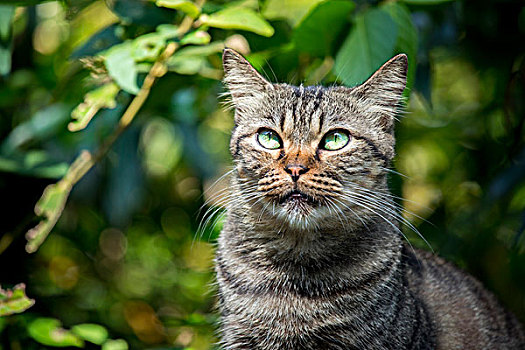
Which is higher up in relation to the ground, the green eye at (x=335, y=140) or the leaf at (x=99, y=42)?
the green eye at (x=335, y=140)


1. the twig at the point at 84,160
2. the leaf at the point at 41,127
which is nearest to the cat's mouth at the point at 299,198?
the twig at the point at 84,160

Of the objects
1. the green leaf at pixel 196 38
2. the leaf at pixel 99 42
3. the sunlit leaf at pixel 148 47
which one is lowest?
the leaf at pixel 99 42

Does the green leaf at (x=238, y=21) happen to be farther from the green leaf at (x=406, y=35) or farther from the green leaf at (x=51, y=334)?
the green leaf at (x=51, y=334)

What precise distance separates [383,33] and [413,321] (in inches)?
33.3

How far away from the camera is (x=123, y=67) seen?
1812 mm

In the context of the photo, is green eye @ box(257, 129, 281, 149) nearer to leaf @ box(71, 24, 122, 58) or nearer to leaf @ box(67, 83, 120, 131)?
leaf @ box(67, 83, 120, 131)

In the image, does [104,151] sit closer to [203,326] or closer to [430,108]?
[203,326]

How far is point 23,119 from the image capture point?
2920 mm

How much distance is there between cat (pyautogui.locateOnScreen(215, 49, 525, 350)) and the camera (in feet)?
5.34

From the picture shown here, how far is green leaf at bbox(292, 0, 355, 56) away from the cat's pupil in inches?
16.9

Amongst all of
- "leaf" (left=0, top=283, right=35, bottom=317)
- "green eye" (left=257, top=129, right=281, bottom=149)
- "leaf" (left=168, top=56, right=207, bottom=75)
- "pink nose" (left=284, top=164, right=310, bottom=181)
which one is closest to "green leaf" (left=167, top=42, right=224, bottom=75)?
"leaf" (left=168, top=56, right=207, bottom=75)

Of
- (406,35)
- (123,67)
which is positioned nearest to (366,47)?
(406,35)

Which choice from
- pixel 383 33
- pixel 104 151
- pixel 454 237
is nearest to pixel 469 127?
pixel 454 237

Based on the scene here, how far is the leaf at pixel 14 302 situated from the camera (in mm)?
1772
